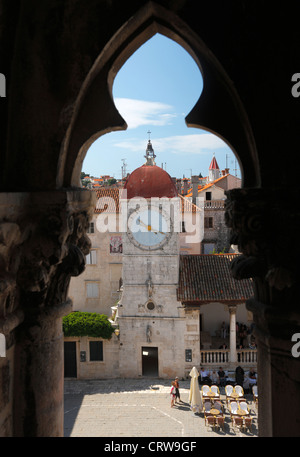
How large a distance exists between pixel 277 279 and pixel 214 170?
73.5 meters

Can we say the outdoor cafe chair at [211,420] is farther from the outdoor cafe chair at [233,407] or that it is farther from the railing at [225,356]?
the railing at [225,356]

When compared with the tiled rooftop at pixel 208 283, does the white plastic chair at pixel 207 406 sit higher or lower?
lower

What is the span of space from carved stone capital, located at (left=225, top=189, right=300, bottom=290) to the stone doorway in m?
27.7

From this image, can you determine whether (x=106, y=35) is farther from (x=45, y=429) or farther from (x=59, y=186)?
(x=45, y=429)

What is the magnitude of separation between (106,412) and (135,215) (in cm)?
1131

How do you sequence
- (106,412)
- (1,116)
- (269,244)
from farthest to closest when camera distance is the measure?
(106,412) < (1,116) < (269,244)

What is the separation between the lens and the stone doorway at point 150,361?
3011 centimetres

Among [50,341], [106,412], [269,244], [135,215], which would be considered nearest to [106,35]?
[269,244]

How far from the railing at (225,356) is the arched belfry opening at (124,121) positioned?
2650cm

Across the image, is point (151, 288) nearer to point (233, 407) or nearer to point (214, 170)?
point (233, 407)

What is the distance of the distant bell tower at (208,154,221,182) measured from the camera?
7588 cm

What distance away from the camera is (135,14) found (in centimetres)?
367

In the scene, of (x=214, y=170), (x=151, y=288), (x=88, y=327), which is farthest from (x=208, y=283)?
(x=214, y=170)

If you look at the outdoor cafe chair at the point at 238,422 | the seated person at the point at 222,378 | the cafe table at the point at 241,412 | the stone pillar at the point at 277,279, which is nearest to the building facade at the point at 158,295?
the seated person at the point at 222,378
